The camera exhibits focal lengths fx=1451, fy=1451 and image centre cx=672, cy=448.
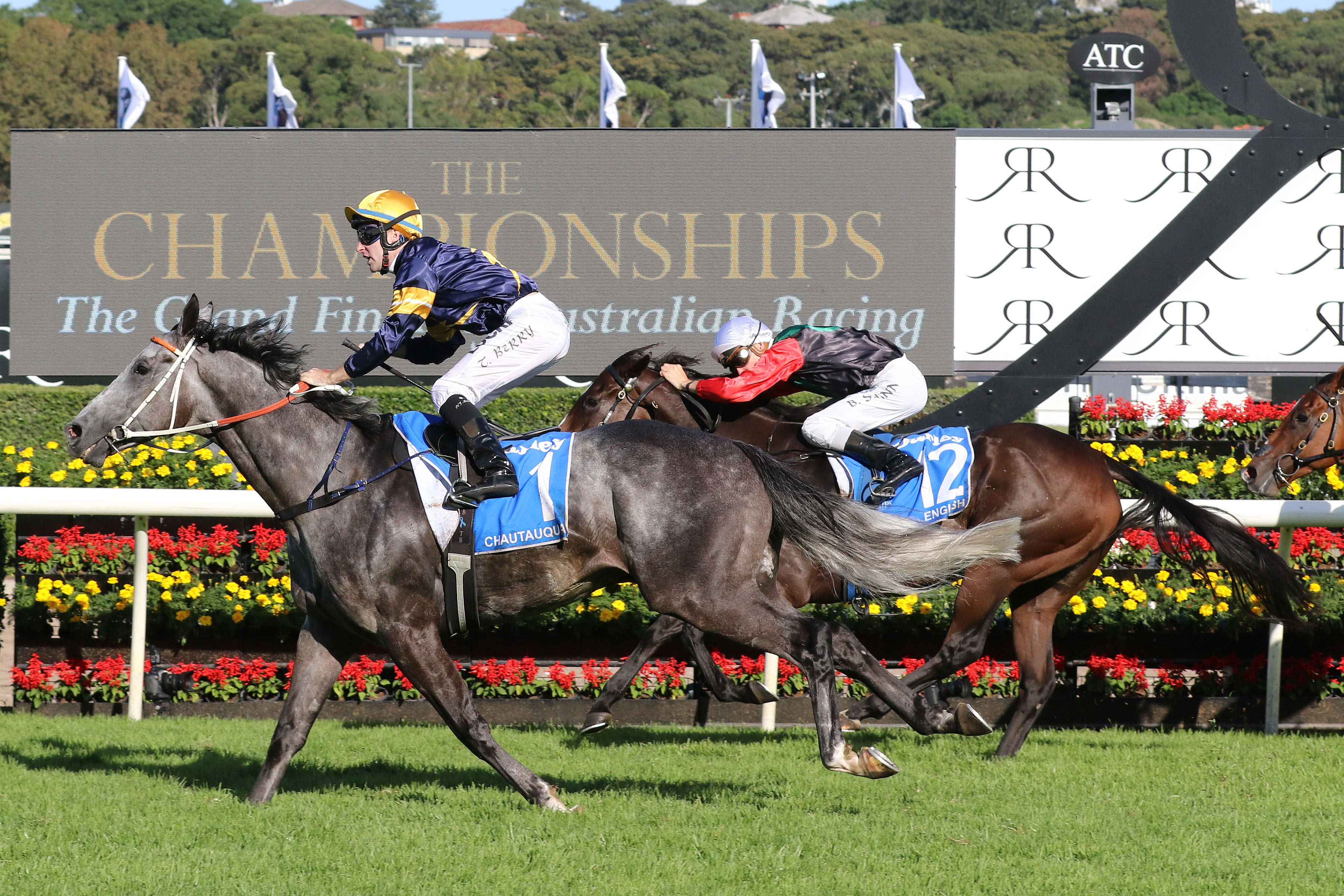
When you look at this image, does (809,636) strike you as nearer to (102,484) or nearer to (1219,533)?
(1219,533)

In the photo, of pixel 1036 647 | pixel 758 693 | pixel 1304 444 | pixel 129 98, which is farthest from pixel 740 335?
pixel 129 98

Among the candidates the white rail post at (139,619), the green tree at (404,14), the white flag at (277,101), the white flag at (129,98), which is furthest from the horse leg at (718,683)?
the green tree at (404,14)

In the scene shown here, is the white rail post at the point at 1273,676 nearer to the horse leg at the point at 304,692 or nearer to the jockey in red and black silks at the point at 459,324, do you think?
the jockey in red and black silks at the point at 459,324

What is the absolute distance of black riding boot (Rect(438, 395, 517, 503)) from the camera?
4.43 meters

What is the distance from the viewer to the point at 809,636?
4355 mm

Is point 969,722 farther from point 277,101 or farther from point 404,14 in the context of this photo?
point 404,14

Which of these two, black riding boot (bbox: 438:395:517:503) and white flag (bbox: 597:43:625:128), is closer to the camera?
black riding boot (bbox: 438:395:517:503)

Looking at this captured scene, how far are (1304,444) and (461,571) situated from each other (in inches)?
151

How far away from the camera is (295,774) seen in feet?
16.7

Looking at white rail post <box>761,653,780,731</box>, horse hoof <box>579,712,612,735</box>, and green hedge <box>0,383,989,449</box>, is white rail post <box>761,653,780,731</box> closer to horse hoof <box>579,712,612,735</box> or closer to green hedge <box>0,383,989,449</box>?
horse hoof <box>579,712,612,735</box>

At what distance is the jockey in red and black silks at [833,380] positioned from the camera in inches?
216

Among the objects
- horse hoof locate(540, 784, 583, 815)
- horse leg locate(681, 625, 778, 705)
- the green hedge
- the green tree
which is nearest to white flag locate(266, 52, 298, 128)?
the green hedge

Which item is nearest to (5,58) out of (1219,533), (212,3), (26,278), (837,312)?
(212,3)

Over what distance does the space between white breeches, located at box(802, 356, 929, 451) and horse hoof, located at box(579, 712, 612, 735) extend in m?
1.32
